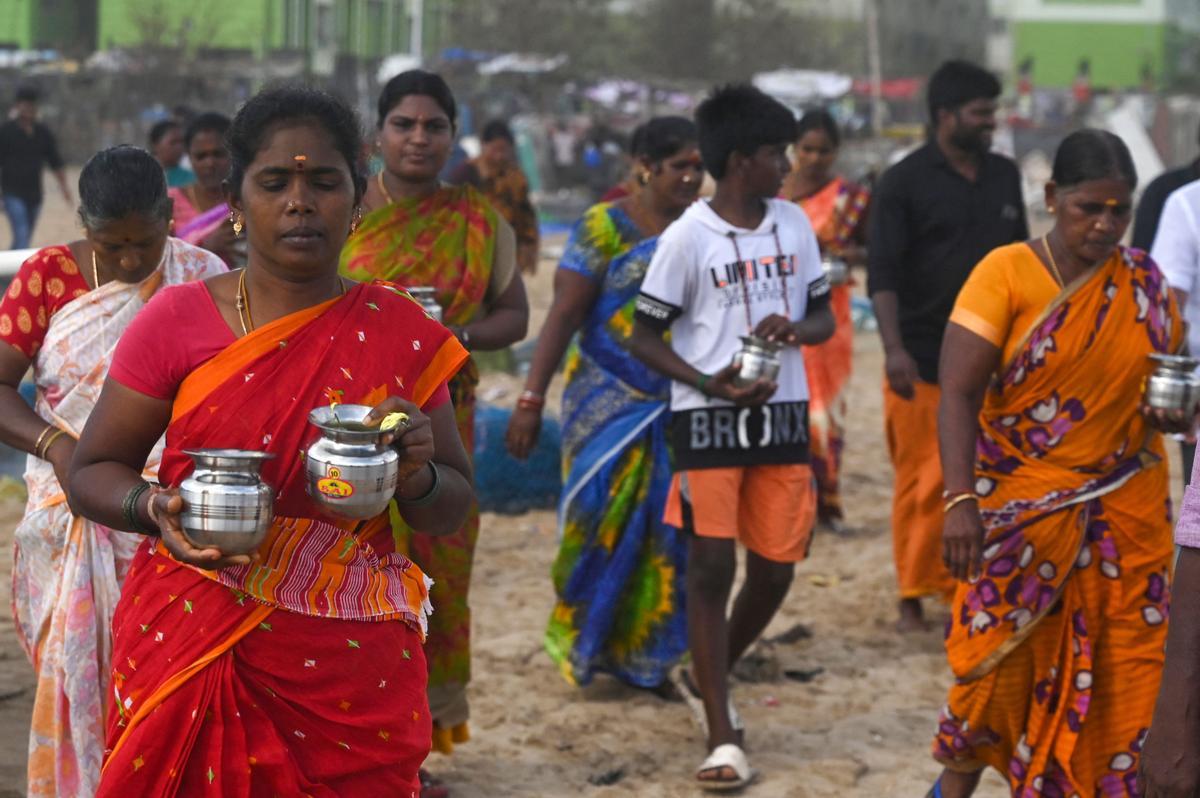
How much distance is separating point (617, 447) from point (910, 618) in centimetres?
180

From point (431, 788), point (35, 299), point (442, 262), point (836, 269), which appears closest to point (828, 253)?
point (836, 269)

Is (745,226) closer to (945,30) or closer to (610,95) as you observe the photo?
(610,95)

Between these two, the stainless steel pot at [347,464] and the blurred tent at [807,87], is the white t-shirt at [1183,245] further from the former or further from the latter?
the blurred tent at [807,87]

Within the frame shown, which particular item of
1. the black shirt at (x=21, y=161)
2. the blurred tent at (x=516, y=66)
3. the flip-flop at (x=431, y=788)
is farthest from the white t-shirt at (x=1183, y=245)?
the blurred tent at (x=516, y=66)

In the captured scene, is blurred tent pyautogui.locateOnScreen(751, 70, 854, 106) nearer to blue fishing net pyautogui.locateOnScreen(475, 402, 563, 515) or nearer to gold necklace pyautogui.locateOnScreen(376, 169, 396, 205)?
blue fishing net pyautogui.locateOnScreen(475, 402, 563, 515)

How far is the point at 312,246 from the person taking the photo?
121 inches

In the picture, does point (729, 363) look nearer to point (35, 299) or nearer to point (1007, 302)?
point (1007, 302)

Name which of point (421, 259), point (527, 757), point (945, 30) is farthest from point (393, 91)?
point (945, 30)

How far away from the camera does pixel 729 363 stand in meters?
5.35

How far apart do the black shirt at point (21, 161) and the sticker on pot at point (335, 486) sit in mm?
15880

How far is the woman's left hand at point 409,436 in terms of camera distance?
292cm

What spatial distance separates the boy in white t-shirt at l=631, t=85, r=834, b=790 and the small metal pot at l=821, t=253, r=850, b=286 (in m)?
2.93

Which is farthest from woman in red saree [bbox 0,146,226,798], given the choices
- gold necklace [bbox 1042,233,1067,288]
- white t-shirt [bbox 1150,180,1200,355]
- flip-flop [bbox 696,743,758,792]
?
white t-shirt [bbox 1150,180,1200,355]

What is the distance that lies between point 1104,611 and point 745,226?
1693 mm
